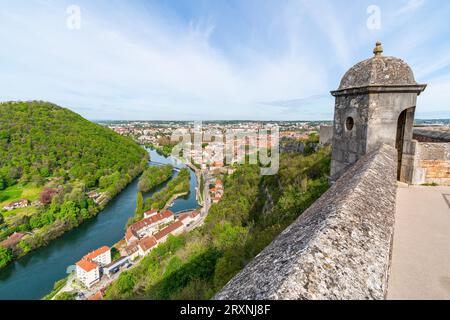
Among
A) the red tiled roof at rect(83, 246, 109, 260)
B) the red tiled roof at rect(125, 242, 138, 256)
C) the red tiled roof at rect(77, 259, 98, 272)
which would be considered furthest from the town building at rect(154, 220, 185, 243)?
the red tiled roof at rect(77, 259, 98, 272)

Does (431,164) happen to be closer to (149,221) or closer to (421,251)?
(421,251)

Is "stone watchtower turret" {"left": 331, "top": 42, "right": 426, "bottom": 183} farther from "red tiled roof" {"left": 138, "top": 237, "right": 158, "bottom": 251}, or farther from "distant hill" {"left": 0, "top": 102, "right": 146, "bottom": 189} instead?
"distant hill" {"left": 0, "top": 102, "right": 146, "bottom": 189}

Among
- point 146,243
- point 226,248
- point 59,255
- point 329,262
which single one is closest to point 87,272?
point 146,243

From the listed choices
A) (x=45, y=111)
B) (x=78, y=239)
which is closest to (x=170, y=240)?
(x=78, y=239)

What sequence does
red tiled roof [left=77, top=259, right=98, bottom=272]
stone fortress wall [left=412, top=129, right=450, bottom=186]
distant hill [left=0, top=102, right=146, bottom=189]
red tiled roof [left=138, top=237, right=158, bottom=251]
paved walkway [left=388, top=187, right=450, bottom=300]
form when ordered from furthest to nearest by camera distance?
1. distant hill [left=0, top=102, right=146, bottom=189]
2. red tiled roof [left=138, top=237, right=158, bottom=251]
3. red tiled roof [left=77, top=259, right=98, bottom=272]
4. stone fortress wall [left=412, top=129, right=450, bottom=186]
5. paved walkway [left=388, top=187, right=450, bottom=300]

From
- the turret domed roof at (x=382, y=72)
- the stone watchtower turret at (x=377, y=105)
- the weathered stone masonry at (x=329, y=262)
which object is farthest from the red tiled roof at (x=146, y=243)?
the weathered stone masonry at (x=329, y=262)

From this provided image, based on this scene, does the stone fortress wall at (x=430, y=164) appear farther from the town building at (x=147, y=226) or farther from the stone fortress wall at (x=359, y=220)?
the town building at (x=147, y=226)
